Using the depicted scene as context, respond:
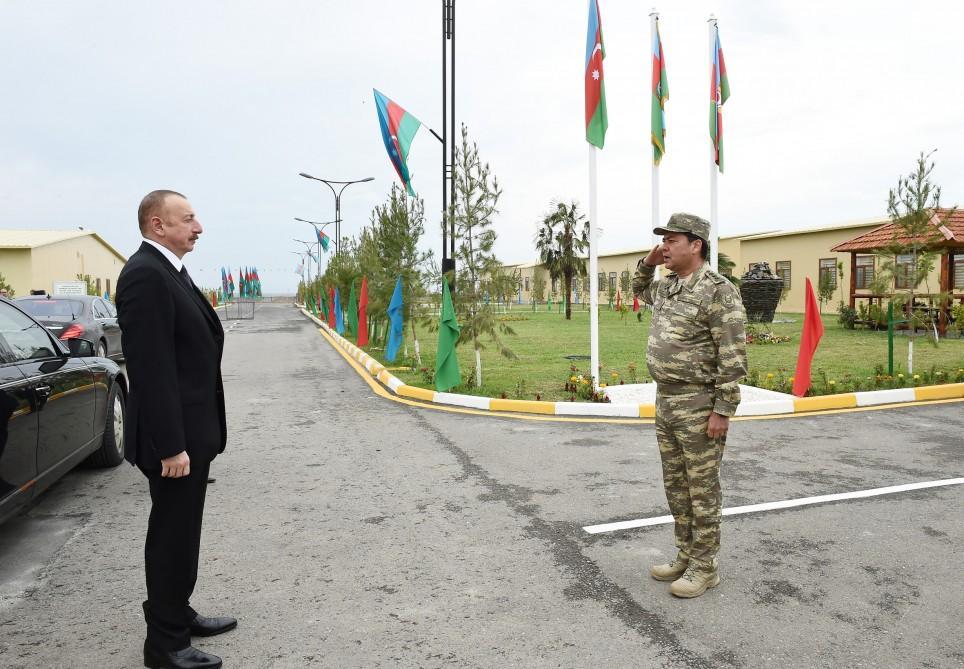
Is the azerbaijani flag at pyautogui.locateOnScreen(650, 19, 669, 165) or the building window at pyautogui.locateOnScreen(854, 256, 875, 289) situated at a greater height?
the azerbaijani flag at pyautogui.locateOnScreen(650, 19, 669, 165)

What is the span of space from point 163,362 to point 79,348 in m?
3.27

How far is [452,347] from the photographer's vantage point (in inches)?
393

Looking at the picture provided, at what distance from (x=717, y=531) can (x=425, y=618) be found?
1496mm

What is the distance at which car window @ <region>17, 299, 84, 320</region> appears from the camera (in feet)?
39.4

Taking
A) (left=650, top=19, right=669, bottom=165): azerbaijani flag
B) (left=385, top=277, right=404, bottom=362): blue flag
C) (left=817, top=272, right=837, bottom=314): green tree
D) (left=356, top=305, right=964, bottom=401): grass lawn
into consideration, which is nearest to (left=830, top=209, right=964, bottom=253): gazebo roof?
(left=356, top=305, right=964, bottom=401): grass lawn

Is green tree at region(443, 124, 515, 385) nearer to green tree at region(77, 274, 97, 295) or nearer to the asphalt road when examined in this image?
the asphalt road

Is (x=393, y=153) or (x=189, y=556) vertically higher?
(x=393, y=153)

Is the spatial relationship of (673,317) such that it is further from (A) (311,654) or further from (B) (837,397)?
(B) (837,397)

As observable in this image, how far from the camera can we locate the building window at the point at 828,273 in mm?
32750

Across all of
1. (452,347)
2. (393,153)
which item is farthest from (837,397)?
(393,153)

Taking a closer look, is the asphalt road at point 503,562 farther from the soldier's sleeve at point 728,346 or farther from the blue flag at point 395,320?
the blue flag at point 395,320

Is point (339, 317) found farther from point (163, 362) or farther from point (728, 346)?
point (163, 362)

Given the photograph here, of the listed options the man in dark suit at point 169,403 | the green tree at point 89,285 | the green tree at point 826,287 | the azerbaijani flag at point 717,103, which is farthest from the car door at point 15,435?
the green tree at point 89,285

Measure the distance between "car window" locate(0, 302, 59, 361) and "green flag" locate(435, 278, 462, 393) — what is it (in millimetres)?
5325
